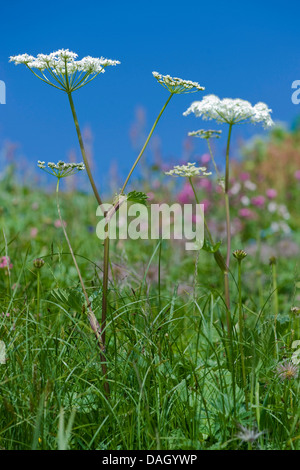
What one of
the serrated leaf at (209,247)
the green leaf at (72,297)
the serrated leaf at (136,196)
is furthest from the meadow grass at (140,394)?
the serrated leaf at (136,196)

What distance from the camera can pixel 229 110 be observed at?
6.76 ft

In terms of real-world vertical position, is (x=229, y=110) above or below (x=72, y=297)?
above

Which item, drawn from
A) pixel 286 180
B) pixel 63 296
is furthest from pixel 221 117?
pixel 286 180

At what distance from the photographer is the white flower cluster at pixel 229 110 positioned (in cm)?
204

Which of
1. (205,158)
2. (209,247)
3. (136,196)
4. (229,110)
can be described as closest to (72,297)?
(136,196)

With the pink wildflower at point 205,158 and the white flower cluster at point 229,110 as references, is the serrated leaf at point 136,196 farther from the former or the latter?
the pink wildflower at point 205,158

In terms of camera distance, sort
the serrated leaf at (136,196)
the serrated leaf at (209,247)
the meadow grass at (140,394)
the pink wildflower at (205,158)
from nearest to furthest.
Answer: the meadow grass at (140,394) → the serrated leaf at (136,196) → the serrated leaf at (209,247) → the pink wildflower at (205,158)

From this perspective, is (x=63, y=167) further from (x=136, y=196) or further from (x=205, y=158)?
(x=205, y=158)

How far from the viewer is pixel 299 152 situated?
10.9 m

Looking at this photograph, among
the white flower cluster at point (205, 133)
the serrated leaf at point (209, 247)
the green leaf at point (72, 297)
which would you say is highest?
the white flower cluster at point (205, 133)

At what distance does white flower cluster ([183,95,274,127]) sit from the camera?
80.4 inches

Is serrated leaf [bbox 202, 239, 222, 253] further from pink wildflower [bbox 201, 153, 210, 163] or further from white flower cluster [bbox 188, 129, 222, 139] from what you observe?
pink wildflower [bbox 201, 153, 210, 163]

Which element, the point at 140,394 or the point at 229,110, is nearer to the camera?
the point at 140,394
